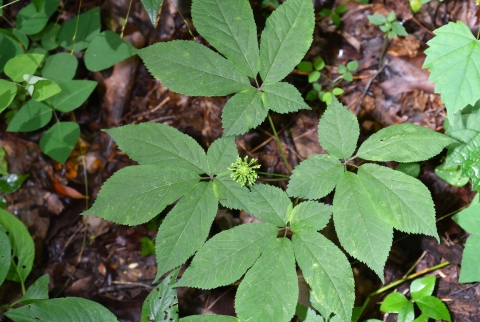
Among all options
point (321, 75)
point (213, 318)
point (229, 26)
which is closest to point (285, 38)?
point (229, 26)

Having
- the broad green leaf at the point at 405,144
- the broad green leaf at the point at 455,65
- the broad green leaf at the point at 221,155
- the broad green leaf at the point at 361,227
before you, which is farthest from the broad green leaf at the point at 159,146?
the broad green leaf at the point at 455,65

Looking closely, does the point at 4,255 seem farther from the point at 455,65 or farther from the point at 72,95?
the point at 455,65

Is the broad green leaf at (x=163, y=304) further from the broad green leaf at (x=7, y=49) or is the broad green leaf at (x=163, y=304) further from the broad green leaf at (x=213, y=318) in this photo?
the broad green leaf at (x=7, y=49)

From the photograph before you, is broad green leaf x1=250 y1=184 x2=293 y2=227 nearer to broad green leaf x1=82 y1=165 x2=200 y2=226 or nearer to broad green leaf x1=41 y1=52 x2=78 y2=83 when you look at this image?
broad green leaf x1=82 y1=165 x2=200 y2=226

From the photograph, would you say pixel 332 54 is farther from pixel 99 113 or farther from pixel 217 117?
pixel 99 113

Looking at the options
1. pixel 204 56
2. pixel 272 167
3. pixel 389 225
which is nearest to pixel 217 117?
pixel 272 167

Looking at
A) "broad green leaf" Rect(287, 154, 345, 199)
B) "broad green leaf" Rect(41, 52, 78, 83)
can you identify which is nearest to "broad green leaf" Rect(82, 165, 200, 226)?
"broad green leaf" Rect(287, 154, 345, 199)
